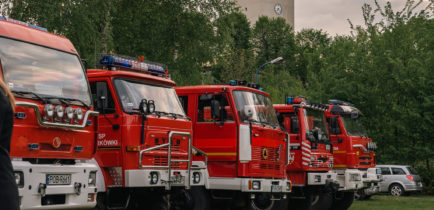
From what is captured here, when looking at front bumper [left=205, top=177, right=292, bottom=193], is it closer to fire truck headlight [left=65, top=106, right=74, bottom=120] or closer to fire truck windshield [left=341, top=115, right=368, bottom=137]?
fire truck headlight [left=65, top=106, right=74, bottom=120]

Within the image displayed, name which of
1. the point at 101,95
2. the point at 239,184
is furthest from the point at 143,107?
the point at 239,184

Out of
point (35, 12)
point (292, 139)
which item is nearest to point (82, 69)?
point (292, 139)

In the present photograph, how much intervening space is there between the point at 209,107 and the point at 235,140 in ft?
3.10

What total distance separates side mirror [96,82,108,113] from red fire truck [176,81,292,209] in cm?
304

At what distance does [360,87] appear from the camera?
1266 inches

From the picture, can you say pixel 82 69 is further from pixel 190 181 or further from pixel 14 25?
pixel 190 181

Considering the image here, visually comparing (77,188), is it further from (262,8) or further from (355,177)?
(262,8)

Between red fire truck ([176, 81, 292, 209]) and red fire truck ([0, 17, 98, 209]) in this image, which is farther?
red fire truck ([176, 81, 292, 209])

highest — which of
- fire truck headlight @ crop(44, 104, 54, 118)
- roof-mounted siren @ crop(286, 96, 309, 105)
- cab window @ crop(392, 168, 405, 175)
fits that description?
roof-mounted siren @ crop(286, 96, 309, 105)

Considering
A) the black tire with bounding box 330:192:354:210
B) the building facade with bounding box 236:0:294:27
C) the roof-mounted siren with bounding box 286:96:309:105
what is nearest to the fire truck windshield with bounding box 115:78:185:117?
the roof-mounted siren with bounding box 286:96:309:105

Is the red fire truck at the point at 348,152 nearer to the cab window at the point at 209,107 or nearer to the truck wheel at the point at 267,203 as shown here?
the truck wheel at the point at 267,203

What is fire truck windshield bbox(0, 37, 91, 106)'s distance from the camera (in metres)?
8.22

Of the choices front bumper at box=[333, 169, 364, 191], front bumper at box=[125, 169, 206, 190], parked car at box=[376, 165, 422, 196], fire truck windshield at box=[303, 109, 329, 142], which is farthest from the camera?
parked car at box=[376, 165, 422, 196]

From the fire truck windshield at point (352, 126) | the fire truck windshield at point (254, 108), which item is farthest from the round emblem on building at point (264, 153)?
the fire truck windshield at point (352, 126)
